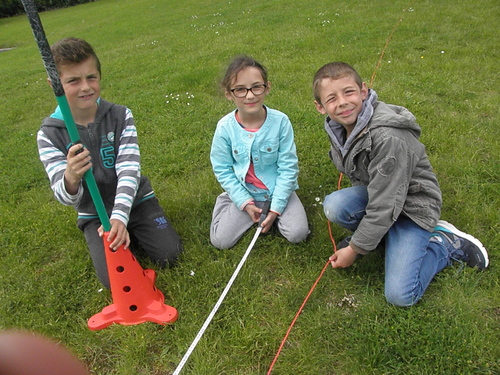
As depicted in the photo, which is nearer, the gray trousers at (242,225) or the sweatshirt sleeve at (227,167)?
the gray trousers at (242,225)

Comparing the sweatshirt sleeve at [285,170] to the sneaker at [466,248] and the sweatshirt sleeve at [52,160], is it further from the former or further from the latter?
the sweatshirt sleeve at [52,160]

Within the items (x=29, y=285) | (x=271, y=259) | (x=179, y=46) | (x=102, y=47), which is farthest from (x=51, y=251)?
(x=102, y=47)

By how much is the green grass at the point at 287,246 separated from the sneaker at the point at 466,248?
9 cm

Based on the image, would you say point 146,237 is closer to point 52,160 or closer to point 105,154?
point 105,154

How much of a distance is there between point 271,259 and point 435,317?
3.68ft

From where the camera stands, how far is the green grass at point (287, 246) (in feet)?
7.20

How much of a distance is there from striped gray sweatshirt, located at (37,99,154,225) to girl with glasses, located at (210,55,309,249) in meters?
0.67

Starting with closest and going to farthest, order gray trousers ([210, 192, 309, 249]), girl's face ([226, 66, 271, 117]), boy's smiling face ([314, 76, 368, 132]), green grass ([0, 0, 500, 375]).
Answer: green grass ([0, 0, 500, 375])
boy's smiling face ([314, 76, 368, 132])
girl's face ([226, 66, 271, 117])
gray trousers ([210, 192, 309, 249])

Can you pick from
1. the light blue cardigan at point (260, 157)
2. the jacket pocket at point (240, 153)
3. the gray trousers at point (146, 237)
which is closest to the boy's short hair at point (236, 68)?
the light blue cardigan at point (260, 157)

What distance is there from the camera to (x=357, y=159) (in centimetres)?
251

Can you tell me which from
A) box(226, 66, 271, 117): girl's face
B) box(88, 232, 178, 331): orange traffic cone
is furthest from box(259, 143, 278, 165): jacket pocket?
box(88, 232, 178, 331): orange traffic cone

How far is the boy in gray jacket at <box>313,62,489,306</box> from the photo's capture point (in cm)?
230

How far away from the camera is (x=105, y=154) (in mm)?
2842

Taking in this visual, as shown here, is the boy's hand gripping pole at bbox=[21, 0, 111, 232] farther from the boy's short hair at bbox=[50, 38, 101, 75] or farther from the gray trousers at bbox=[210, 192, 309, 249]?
the gray trousers at bbox=[210, 192, 309, 249]
